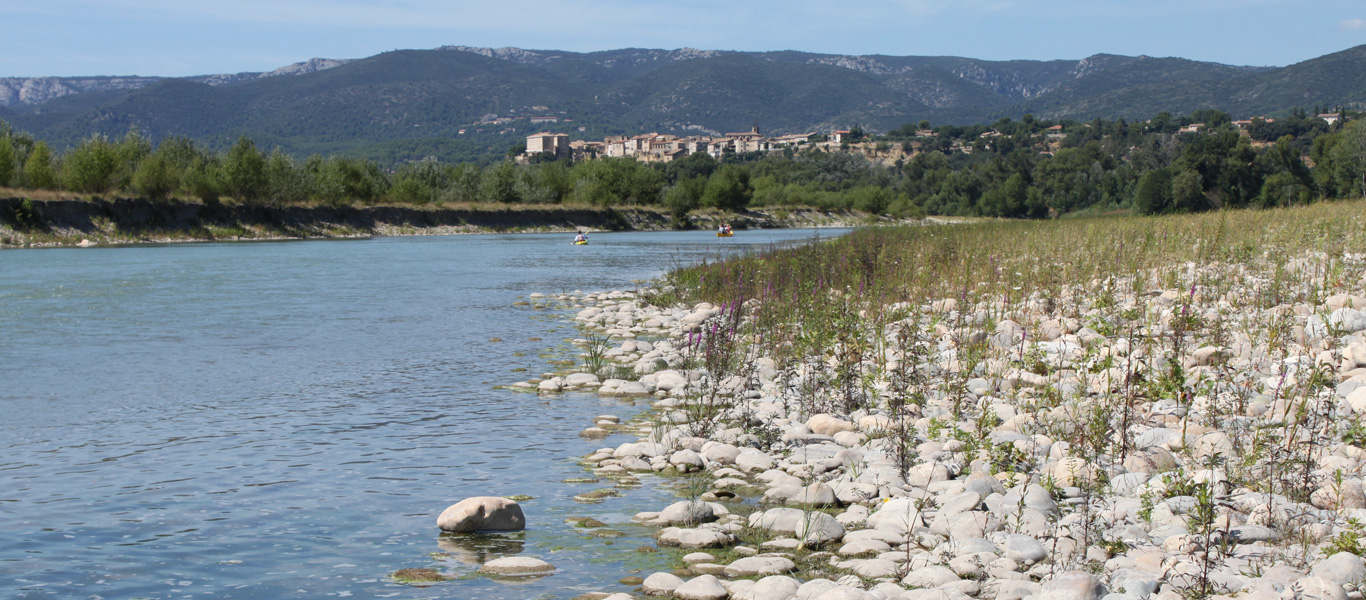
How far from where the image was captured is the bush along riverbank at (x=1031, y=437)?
5.35m

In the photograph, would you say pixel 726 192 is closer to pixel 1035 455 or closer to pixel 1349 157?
pixel 1349 157

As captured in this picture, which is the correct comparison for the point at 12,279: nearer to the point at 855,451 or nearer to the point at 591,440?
the point at 591,440

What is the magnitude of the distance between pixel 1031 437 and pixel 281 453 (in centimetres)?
633

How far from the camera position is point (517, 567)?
584 centimetres

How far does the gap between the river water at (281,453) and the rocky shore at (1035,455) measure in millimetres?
749

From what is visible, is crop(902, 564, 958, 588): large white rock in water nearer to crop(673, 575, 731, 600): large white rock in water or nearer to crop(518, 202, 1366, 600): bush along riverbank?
crop(518, 202, 1366, 600): bush along riverbank

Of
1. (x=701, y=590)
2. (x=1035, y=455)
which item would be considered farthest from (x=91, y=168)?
(x=701, y=590)

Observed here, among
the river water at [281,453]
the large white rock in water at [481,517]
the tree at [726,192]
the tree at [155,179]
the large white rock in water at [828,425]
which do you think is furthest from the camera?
the tree at [726,192]

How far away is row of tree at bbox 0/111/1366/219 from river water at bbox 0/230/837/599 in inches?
1038

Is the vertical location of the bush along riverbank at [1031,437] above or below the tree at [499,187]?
below

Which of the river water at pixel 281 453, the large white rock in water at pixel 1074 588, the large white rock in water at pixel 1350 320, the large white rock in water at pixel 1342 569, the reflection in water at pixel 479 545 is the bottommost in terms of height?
the river water at pixel 281 453

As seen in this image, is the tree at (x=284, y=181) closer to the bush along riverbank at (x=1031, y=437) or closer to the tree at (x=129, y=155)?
the tree at (x=129, y=155)

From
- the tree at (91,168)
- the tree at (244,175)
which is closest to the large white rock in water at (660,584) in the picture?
the tree at (91,168)

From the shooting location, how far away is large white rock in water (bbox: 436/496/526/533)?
21.5ft
